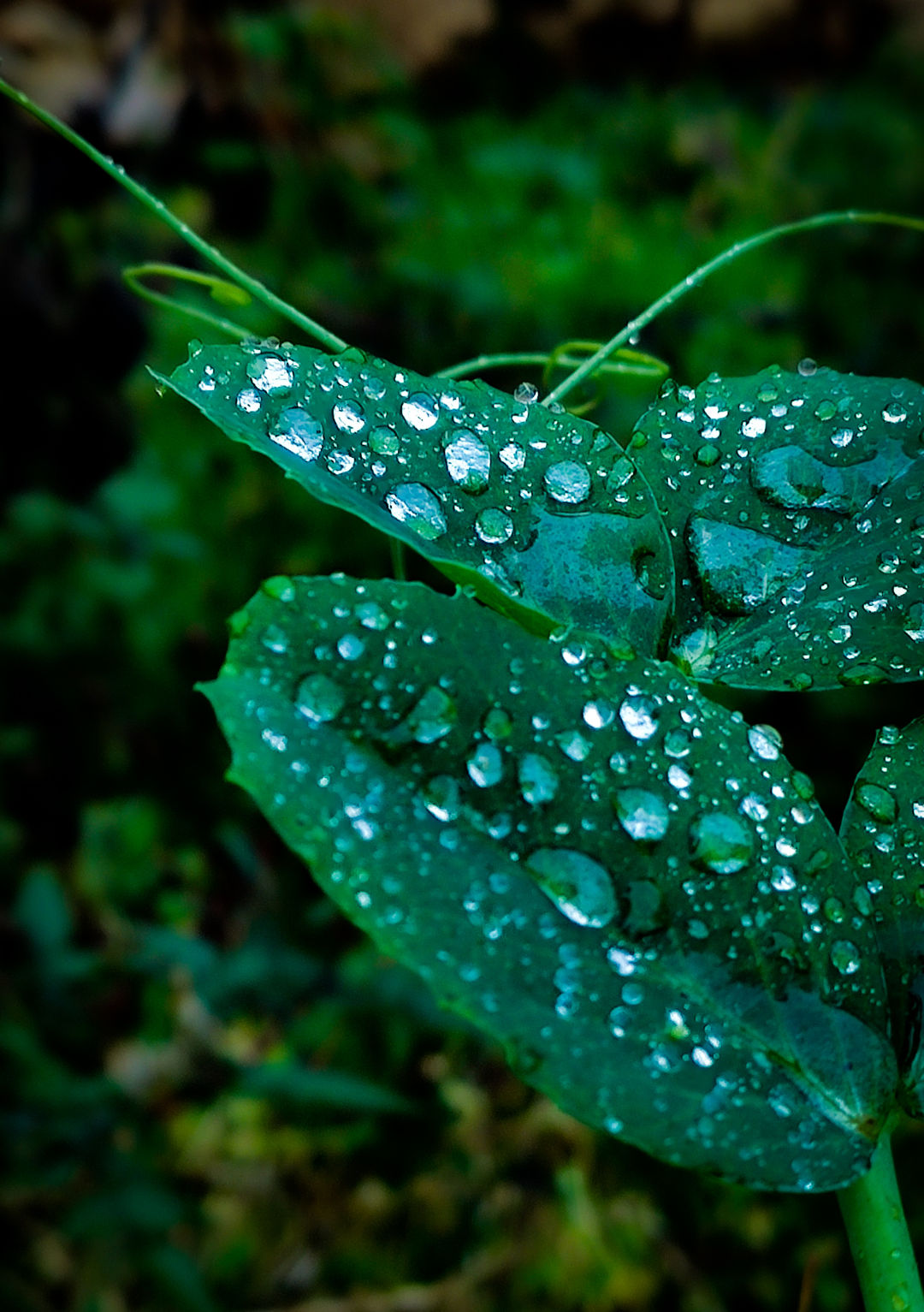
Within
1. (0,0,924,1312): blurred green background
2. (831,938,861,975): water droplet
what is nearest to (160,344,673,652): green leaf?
(831,938,861,975): water droplet

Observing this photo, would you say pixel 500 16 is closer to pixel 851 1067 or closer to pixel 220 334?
pixel 220 334

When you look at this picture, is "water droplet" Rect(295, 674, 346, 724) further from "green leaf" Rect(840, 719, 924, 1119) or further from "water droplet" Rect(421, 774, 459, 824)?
"green leaf" Rect(840, 719, 924, 1119)

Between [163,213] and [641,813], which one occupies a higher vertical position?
[163,213]

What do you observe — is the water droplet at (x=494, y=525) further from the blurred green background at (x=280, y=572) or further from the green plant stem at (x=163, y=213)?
the blurred green background at (x=280, y=572)

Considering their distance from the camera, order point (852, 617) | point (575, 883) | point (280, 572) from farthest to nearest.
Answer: point (280, 572), point (852, 617), point (575, 883)

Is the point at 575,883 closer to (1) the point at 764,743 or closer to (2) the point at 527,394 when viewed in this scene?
(1) the point at 764,743

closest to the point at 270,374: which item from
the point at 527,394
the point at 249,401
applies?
the point at 249,401

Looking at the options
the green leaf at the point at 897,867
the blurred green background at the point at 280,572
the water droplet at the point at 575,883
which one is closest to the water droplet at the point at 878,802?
the green leaf at the point at 897,867
